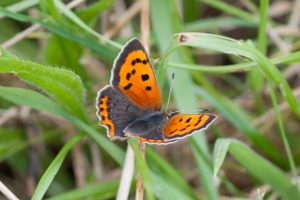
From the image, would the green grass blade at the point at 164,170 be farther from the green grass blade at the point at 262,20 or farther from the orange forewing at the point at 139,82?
the green grass blade at the point at 262,20

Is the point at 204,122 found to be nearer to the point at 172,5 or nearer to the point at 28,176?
the point at 172,5

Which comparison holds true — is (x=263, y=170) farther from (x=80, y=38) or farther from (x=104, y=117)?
(x=80, y=38)

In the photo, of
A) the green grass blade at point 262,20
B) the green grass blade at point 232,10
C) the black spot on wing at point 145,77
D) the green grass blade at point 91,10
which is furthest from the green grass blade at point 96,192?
the green grass blade at point 232,10

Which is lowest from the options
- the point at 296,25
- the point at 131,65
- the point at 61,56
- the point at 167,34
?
the point at 131,65

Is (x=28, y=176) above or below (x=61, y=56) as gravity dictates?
below

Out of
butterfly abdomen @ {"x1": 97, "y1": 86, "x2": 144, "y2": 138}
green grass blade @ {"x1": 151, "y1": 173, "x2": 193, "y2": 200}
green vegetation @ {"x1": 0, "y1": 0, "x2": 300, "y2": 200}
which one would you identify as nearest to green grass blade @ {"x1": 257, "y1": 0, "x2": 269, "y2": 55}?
green vegetation @ {"x1": 0, "y1": 0, "x2": 300, "y2": 200}

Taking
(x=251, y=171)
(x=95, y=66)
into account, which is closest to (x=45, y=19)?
(x=95, y=66)
